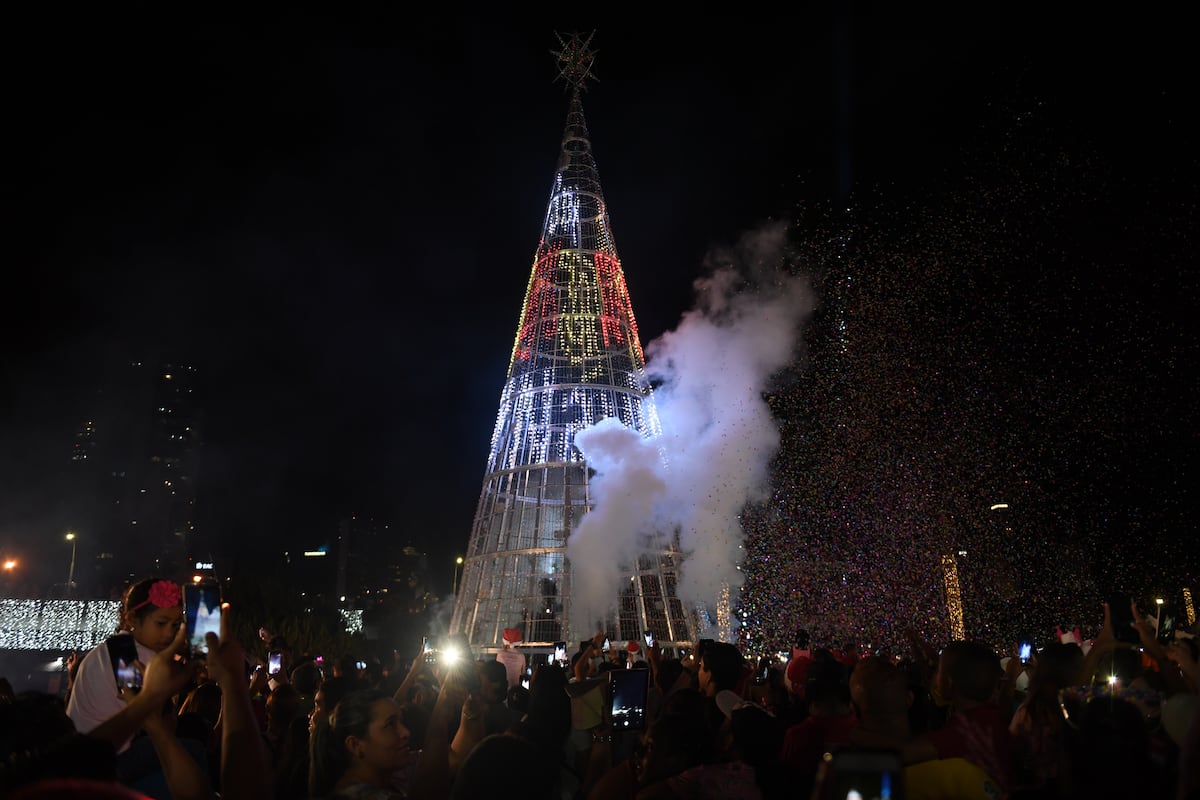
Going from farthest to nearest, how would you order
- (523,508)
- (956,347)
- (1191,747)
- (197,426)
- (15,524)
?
(197,426) → (15,524) → (523,508) → (956,347) → (1191,747)

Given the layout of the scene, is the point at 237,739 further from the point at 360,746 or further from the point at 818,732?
the point at 818,732

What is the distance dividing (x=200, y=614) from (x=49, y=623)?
36.8m

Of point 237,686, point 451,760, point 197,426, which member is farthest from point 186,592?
point 197,426

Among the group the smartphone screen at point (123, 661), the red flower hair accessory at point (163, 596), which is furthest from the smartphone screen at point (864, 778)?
the red flower hair accessory at point (163, 596)

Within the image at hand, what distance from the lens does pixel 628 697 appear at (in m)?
6.29

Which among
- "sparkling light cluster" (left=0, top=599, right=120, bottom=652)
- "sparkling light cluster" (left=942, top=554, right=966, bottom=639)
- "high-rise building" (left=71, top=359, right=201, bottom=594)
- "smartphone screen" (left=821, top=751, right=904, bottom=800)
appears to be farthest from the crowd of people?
"high-rise building" (left=71, top=359, right=201, bottom=594)

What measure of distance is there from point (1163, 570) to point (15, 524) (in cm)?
4726

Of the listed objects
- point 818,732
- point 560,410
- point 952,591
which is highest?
point 560,410

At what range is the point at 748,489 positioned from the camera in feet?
77.3

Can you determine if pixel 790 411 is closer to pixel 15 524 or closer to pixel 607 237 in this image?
pixel 607 237

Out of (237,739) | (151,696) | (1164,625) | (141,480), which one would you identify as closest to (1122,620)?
(1164,625)

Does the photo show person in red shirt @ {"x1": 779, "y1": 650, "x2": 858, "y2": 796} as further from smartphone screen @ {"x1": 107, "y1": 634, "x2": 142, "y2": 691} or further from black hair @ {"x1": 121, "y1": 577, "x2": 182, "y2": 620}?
black hair @ {"x1": 121, "y1": 577, "x2": 182, "y2": 620}

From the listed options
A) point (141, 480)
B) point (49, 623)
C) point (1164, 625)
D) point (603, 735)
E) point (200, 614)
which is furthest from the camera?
point (141, 480)

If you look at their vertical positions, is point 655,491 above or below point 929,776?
above
